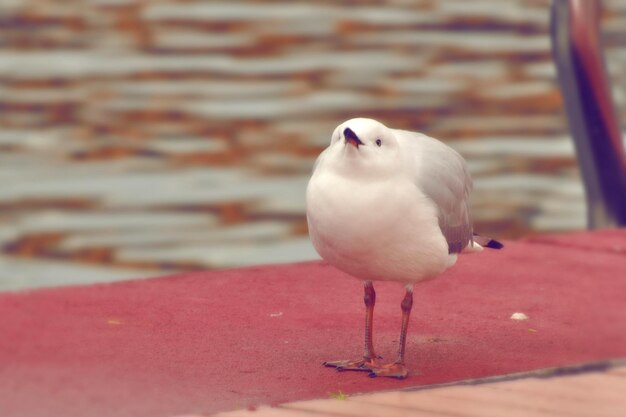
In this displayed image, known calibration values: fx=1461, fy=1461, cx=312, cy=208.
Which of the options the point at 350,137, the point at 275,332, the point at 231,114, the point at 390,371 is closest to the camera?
Answer: the point at 350,137

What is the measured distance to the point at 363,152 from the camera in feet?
11.8

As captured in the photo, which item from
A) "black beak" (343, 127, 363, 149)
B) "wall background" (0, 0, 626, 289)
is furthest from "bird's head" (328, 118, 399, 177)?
"wall background" (0, 0, 626, 289)

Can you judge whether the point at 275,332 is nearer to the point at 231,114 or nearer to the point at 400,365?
the point at 400,365

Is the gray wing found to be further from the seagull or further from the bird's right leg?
the bird's right leg

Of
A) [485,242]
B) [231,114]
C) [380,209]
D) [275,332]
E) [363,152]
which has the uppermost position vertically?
[363,152]

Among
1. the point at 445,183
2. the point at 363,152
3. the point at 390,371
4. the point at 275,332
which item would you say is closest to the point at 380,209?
the point at 363,152

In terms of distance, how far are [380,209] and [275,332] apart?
2.14 feet

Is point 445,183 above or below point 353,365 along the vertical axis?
above

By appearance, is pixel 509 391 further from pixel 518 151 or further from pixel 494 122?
pixel 494 122

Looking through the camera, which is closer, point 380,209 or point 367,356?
point 380,209

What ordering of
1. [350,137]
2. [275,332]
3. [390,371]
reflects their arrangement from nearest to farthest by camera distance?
[350,137] < [390,371] < [275,332]

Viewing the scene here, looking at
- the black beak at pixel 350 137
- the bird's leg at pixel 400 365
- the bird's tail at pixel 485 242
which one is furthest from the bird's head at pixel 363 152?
the bird's tail at pixel 485 242

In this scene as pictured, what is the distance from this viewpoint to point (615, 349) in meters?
3.68

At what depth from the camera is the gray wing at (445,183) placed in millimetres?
3773
